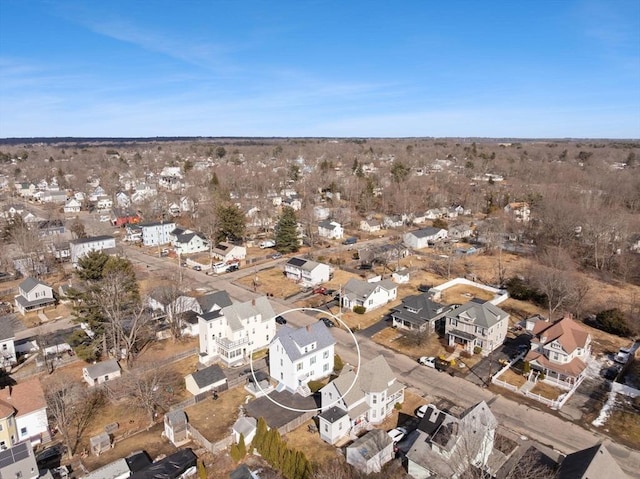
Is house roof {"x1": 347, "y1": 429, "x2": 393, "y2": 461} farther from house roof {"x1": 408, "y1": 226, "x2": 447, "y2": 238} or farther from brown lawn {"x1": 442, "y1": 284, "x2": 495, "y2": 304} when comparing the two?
house roof {"x1": 408, "y1": 226, "x2": 447, "y2": 238}

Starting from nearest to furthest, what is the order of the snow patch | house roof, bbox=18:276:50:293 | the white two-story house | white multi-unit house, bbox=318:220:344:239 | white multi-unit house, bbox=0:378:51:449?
white multi-unit house, bbox=0:378:51:449 → the snow patch → the white two-story house → house roof, bbox=18:276:50:293 → white multi-unit house, bbox=318:220:344:239

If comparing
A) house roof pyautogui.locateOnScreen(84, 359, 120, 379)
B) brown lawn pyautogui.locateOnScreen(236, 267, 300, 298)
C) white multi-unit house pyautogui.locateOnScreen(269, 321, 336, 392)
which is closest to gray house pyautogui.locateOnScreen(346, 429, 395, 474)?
white multi-unit house pyautogui.locateOnScreen(269, 321, 336, 392)

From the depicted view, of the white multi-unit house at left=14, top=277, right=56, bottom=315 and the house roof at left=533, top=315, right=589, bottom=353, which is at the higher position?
the house roof at left=533, top=315, right=589, bottom=353

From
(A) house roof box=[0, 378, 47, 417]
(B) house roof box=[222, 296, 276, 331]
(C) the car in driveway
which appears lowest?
(C) the car in driveway

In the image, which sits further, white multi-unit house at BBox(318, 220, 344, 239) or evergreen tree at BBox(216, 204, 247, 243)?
white multi-unit house at BBox(318, 220, 344, 239)

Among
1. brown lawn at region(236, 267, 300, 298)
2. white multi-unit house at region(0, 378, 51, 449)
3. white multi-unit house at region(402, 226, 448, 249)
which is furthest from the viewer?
white multi-unit house at region(402, 226, 448, 249)
